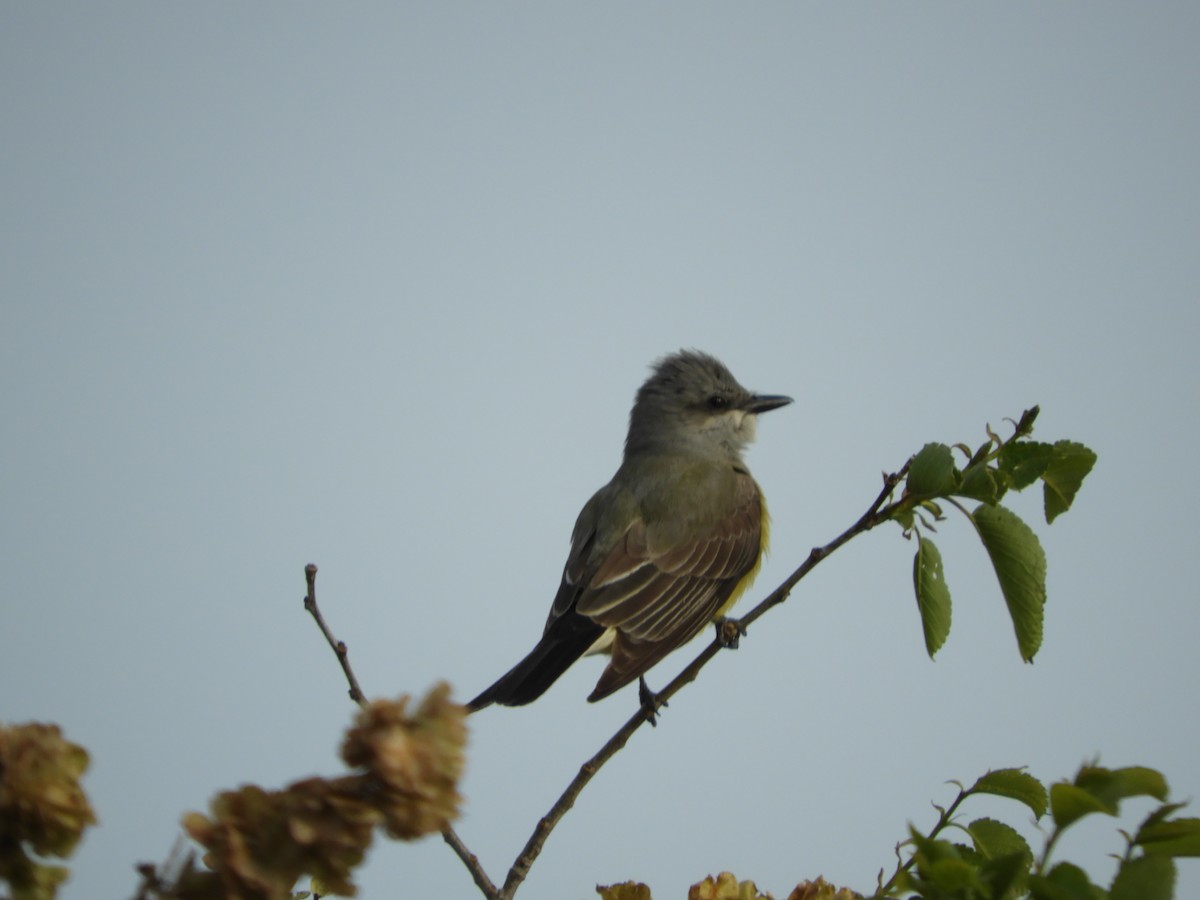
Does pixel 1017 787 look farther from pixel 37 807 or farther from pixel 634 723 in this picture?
pixel 37 807

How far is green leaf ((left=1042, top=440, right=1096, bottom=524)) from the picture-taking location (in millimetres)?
3494

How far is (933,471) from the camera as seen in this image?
3.38m

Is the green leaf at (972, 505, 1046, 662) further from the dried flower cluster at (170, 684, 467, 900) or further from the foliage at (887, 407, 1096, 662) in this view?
the dried flower cluster at (170, 684, 467, 900)

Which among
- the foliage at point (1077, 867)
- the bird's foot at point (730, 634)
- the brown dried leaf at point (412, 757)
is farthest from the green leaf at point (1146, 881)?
the bird's foot at point (730, 634)

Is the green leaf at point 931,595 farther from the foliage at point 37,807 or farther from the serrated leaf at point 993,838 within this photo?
the foliage at point 37,807

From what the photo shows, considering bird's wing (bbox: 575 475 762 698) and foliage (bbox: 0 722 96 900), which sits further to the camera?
bird's wing (bbox: 575 475 762 698)

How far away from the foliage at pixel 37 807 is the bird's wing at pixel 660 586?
4158 millimetres

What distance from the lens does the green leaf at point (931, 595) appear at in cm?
342

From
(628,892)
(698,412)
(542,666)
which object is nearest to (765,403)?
(698,412)

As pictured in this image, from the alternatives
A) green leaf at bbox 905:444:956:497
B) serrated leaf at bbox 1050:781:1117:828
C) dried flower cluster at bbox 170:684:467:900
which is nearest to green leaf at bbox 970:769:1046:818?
green leaf at bbox 905:444:956:497

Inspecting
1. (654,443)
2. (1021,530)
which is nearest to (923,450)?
(1021,530)

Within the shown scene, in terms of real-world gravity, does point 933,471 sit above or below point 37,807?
above

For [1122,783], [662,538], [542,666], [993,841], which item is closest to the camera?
[1122,783]

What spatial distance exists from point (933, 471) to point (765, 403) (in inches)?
175
